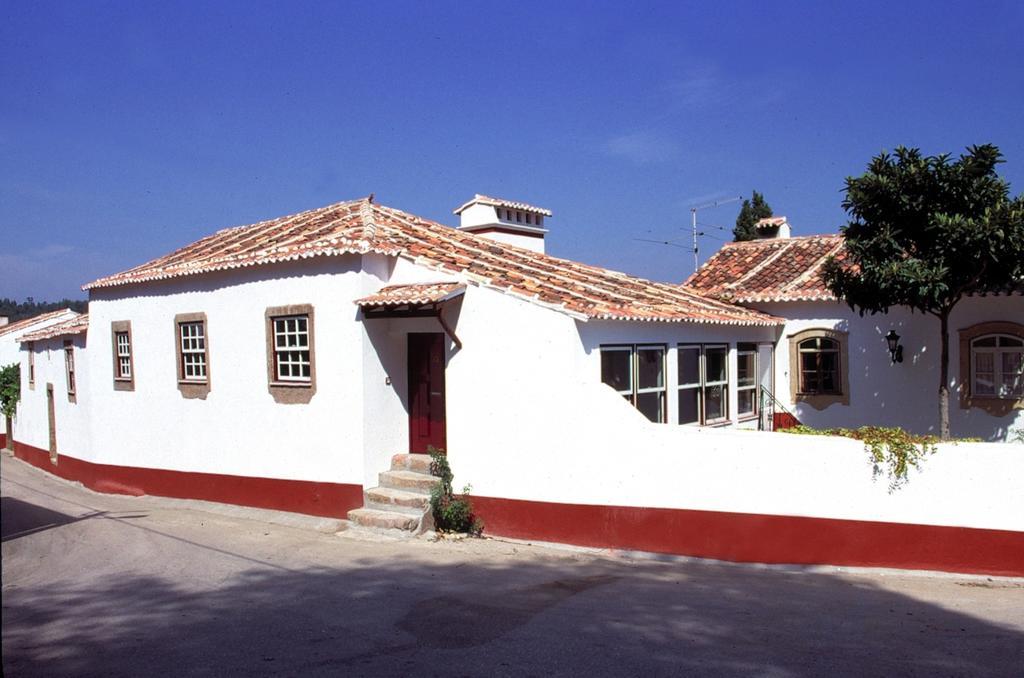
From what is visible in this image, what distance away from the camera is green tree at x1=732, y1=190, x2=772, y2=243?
30734 mm

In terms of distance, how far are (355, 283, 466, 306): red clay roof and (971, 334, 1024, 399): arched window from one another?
8.96 meters

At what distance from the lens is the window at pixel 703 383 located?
12.5m

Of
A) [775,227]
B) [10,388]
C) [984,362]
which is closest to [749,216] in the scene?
[775,227]

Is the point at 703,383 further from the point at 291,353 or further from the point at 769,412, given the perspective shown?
the point at 291,353

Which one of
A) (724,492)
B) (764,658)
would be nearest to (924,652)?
(764,658)

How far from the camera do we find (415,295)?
10133 mm

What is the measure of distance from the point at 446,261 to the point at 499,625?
562 centimetres

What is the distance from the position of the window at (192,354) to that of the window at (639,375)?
677cm

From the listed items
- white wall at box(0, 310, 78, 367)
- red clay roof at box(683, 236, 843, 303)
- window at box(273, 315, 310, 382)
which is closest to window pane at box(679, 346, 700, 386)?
red clay roof at box(683, 236, 843, 303)

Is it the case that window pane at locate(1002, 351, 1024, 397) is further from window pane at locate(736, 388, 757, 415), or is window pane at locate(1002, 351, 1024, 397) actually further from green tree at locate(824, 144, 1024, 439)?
window pane at locate(736, 388, 757, 415)

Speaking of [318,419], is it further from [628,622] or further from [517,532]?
[628,622]

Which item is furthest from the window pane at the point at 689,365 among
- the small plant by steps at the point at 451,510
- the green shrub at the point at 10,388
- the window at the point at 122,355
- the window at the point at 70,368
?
the green shrub at the point at 10,388

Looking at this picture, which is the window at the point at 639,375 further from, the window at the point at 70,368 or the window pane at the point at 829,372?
the window at the point at 70,368

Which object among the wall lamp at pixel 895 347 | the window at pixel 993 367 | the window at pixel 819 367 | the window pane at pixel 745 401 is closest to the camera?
the window at pixel 993 367
